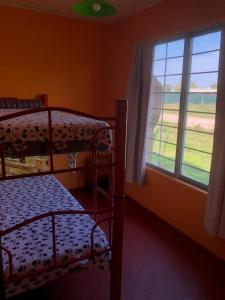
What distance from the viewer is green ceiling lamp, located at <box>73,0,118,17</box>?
1.55m

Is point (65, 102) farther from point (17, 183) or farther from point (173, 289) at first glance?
point (173, 289)

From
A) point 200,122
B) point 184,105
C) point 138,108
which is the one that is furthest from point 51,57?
point 200,122

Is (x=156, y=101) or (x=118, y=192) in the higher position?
(x=156, y=101)

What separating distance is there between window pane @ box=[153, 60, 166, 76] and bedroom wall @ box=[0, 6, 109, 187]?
1027mm

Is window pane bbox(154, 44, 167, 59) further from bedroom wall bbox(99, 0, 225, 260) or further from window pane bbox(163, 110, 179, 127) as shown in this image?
window pane bbox(163, 110, 179, 127)

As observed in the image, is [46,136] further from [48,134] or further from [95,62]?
[95,62]

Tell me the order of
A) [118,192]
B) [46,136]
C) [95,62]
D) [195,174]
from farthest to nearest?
[95,62], [195,174], [118,192], [46,136]

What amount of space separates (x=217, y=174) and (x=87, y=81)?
2309 millimetres

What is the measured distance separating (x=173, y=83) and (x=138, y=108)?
53 centimetres

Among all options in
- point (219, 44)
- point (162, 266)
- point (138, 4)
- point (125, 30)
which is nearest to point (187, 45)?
point (219, 44)

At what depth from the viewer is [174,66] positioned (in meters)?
2.66

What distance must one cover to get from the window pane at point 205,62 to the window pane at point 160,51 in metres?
0.46

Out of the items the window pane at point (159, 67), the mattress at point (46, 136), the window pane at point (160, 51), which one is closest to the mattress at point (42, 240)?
the mattress at point (46, 136)

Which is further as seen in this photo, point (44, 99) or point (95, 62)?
point (95, 62)
